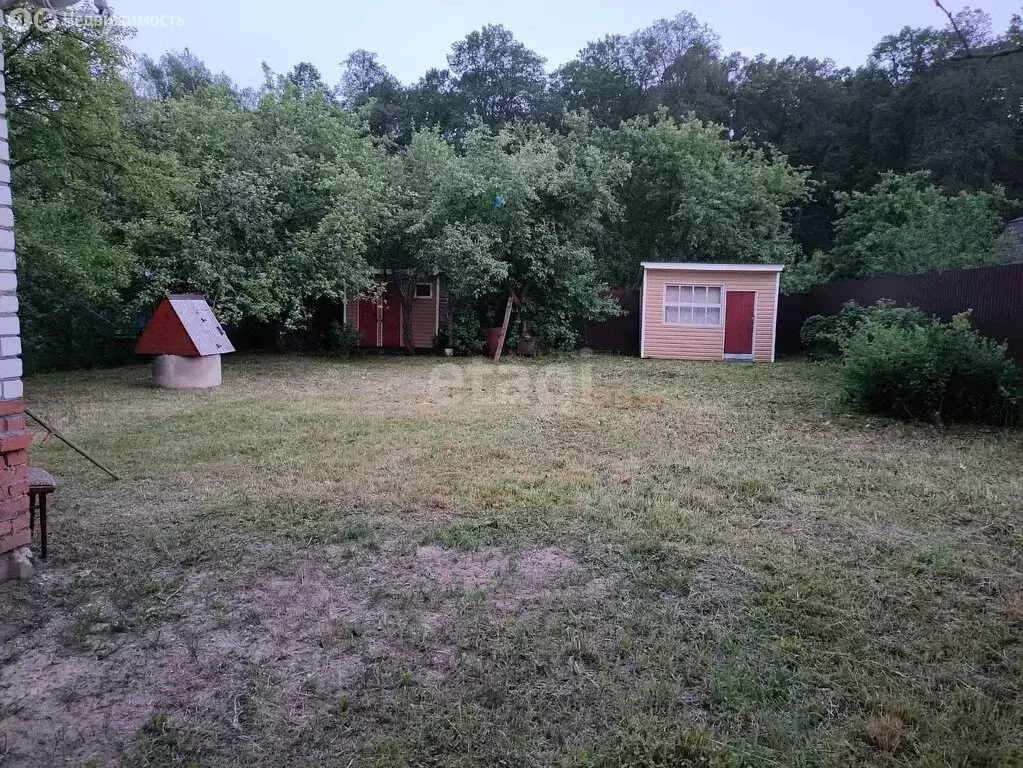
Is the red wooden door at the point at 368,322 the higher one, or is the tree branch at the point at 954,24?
the tree branch at the point at 954,24

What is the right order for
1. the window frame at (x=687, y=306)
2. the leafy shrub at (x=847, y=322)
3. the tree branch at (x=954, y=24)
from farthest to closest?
1. the window frame at (x=687, y=306)
2. the leafy shrub at (x=847, y=322)
3. the tree branch at (x=954, y=24)

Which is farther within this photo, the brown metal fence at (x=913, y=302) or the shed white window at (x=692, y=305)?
the shed white window at (x=692, y=305)

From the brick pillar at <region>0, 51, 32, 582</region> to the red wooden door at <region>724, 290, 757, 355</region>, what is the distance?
13351mm

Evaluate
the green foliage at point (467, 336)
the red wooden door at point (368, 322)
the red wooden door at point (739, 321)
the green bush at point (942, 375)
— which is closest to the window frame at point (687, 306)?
the red wooden door at point (739, 321)

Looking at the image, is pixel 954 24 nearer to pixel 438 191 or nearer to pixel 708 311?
pixel 438 191

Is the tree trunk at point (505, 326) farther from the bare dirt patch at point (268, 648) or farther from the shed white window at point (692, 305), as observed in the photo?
the bare dirt patch at point (268, 648)

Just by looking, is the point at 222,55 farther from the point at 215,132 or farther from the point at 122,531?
the point at 122,531

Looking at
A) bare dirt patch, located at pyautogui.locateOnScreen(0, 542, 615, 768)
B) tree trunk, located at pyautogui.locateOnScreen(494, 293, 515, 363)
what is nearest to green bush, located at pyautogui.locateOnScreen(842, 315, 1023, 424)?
bare dirt patch, located at pyautogui.locateOnScreen(0, 542, 615, 768)

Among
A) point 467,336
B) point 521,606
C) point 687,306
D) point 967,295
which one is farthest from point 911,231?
point 521,606

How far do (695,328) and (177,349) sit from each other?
10.2 m

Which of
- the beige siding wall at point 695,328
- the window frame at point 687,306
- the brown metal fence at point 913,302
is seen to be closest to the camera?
the brown metal fence at point 913,302

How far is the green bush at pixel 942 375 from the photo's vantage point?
6457 mm

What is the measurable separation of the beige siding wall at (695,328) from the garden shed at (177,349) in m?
9.06

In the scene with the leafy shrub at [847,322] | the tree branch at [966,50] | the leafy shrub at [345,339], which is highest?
the tree branch at [966,50]
